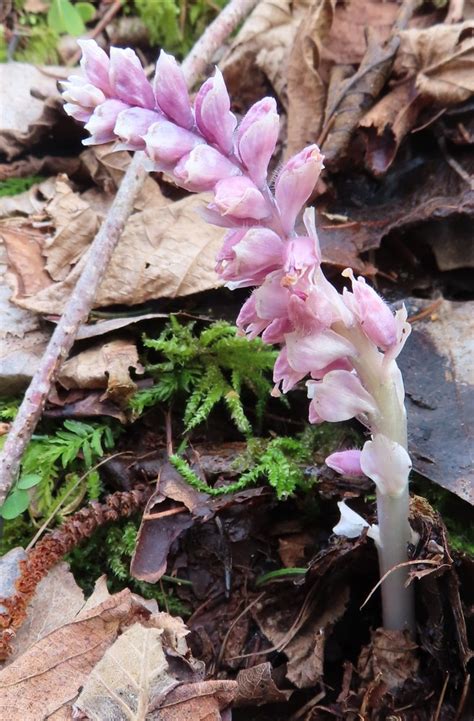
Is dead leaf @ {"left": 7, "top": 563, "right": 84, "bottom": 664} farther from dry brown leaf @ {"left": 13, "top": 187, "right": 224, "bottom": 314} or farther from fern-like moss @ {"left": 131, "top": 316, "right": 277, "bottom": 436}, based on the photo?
dry brown leaf @ {"left": 13, "top": 187, "right": 224, "bottom": 314}

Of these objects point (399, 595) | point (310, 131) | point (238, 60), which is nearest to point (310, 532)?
point (399, 595)

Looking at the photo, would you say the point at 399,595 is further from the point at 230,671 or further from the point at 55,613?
the point at 55,613

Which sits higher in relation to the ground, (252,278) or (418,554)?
(252,278)

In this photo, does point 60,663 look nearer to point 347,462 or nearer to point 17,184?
point 347,462

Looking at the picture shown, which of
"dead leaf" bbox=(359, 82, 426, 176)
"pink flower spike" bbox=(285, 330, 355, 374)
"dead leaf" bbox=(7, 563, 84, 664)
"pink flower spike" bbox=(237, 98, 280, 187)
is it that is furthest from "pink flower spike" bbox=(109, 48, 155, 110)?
"dead leaf" bbox=(359, 82, 426, 176)

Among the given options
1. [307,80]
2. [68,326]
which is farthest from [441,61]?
[68,326]

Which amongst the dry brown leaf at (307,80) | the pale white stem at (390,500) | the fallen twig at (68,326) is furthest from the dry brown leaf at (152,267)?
the pale white stem at (390,500)

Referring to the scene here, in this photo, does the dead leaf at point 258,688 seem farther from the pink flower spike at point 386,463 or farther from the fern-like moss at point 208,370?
the fern-like moss at point 208,370
